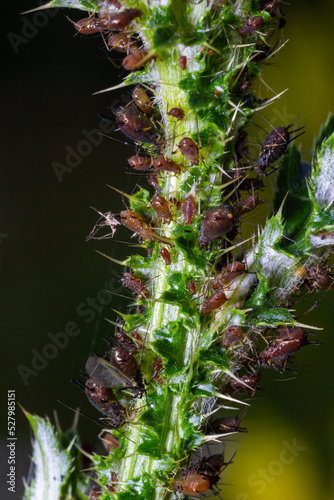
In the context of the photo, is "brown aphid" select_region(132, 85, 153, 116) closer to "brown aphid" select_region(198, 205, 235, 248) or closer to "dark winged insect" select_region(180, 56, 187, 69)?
"dark winged insect" select_region(180, 56, 187, 69)

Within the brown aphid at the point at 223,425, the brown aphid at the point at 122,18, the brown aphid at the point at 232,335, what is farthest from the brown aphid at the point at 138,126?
the brown aphid at the point at 223,425

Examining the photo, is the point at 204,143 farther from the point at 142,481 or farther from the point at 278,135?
the point at 142,481

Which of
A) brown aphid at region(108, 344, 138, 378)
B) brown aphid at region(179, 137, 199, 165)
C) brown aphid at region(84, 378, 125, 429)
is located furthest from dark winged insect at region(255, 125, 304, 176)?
brown aphid at region(84, 378, 125, 429)

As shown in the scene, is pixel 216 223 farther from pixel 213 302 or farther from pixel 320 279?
pixel 320 279

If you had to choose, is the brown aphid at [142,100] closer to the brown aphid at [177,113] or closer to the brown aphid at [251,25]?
the brown aphid at [177,113]

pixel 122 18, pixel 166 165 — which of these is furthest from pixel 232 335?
pixel 122 18

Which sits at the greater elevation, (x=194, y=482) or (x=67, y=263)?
(x=67, y=263)
